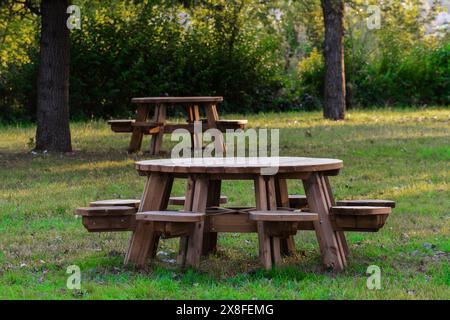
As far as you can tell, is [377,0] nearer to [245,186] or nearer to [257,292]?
[245,186]

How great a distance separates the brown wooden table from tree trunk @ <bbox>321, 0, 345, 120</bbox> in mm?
13703

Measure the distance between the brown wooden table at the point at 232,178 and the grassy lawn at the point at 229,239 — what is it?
0.52 ft

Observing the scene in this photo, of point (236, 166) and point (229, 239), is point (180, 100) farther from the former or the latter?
point (236, 166)

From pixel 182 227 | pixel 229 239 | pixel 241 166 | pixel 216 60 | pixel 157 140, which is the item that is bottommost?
pixel 229 239

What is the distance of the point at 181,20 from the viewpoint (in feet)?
77.0

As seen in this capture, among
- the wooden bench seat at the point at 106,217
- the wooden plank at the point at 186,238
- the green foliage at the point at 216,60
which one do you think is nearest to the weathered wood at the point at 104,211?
the wooden bench seat at the point at 106,217

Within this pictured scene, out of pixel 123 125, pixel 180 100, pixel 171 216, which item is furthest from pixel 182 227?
pixel 123 125

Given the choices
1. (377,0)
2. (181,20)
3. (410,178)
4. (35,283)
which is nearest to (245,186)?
→ (410,178)

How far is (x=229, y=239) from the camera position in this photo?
810 centimetres

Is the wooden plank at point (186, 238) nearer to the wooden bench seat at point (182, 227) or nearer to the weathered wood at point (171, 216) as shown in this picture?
the wooden bench seat at point (182, 227)

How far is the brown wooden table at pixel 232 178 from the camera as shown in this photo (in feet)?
21.9

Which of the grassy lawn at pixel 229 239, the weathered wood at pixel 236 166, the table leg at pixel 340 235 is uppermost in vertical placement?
the weathered wood at pixel 236 166

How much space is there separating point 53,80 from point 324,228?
847 cm

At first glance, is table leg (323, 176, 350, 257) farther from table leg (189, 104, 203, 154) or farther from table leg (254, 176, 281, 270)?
table leg (189, 104, 203, 154)
